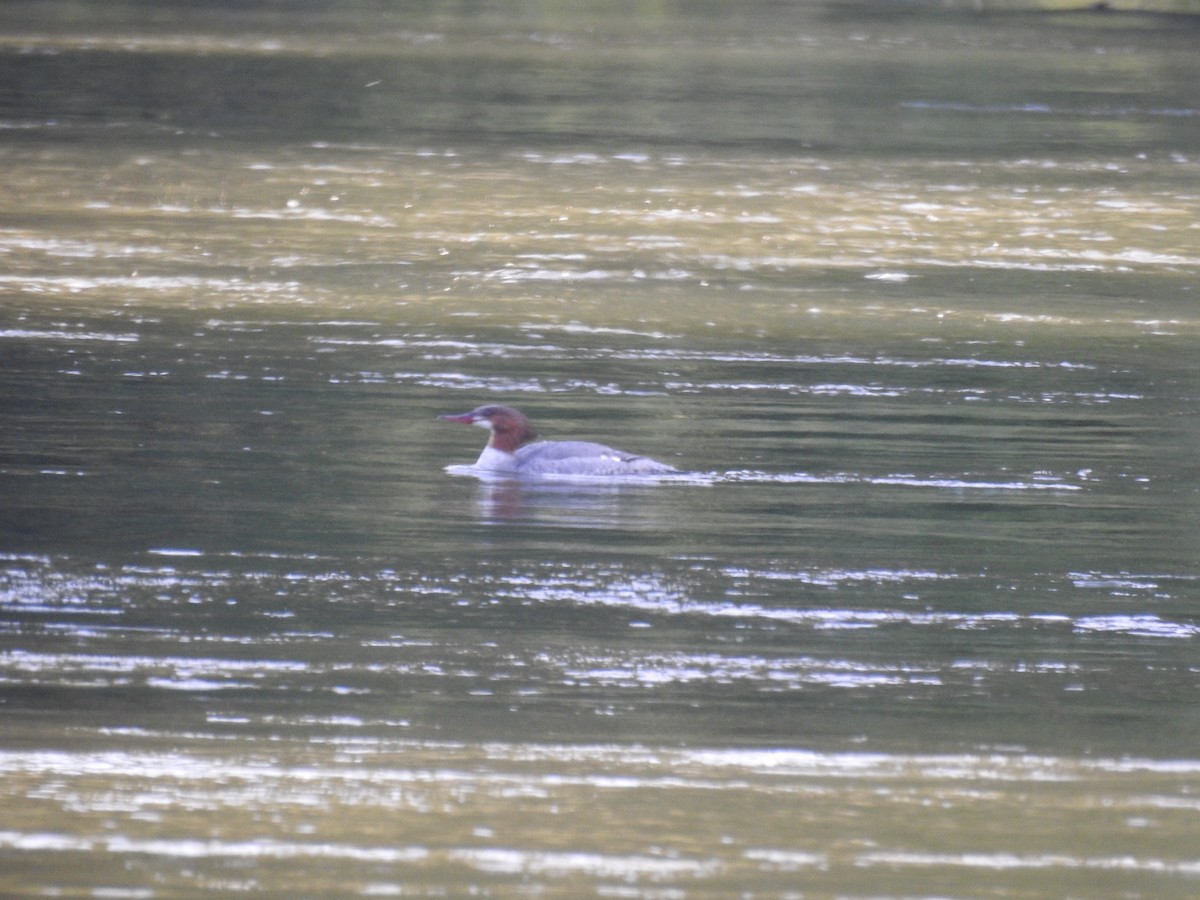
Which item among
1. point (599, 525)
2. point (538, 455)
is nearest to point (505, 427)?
point (538, 455)

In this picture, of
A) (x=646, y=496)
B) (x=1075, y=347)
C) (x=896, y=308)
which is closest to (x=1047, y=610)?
(x=646, y=496)

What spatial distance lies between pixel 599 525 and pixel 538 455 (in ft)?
2.54

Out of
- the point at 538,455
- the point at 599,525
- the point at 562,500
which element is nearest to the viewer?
the point at 599,525

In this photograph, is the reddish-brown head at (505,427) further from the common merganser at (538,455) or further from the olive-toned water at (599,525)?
the olive-toned water at (599,525)

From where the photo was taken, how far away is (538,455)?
8.52m

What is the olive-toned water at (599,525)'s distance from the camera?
4.97 metres

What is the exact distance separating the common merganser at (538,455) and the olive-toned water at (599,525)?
0.08 m

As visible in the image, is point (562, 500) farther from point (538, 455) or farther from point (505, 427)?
point (505, 427)

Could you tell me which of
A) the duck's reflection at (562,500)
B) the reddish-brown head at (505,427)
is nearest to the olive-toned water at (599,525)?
the duck's reflection at (562,500)

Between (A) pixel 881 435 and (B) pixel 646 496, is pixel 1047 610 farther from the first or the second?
(A) pixel 881 435

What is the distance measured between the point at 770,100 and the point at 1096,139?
4.04 m

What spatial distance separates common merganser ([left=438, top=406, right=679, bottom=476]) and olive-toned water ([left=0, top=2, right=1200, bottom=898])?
0.27 ft

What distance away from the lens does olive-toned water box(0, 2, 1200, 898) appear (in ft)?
16.3

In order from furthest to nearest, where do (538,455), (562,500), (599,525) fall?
(538,455) → (562,500) → (599,525)
